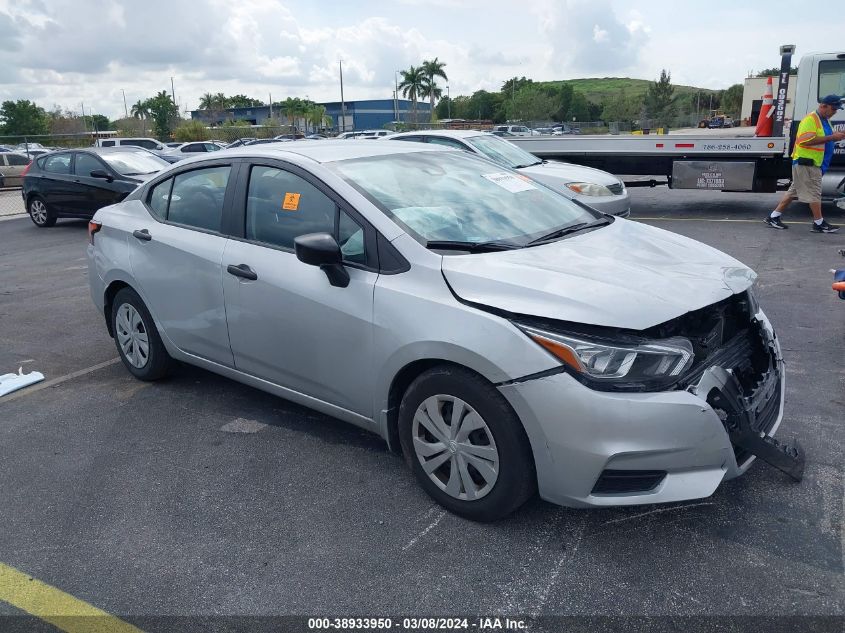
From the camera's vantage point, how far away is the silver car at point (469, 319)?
8.83ft

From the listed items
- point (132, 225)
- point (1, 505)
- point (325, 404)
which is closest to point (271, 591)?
point (325, 404)

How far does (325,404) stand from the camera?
3625mm

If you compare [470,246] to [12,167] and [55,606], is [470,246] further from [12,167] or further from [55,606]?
[12,167]

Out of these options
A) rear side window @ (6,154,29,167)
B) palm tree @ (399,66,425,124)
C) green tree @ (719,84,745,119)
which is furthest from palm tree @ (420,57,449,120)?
rear side window @ (6,154,29,167)

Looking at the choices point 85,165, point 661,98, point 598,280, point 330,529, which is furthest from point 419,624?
point 661,98

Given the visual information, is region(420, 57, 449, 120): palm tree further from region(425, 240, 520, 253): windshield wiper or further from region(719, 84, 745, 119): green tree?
region(425, 240, 520, 253): windshield wiper

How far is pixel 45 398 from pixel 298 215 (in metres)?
2.48

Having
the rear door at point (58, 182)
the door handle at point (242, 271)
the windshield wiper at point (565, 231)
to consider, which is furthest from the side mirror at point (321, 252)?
the rear door at point (58, 182)

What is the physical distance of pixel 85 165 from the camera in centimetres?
1305

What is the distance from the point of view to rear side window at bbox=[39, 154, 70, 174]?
1335 centimetres

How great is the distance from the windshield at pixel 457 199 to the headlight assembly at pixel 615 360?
32.8 inches

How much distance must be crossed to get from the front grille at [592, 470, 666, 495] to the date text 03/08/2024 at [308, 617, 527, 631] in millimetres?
597

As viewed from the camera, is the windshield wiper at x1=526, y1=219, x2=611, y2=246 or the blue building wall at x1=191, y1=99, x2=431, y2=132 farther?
the blue building wall at x1=191, y1=99, x2=431, y2=132

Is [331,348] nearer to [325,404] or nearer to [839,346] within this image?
[325,404]
